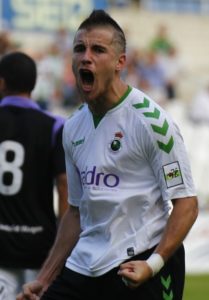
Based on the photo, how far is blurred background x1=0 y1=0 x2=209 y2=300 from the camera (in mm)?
19141

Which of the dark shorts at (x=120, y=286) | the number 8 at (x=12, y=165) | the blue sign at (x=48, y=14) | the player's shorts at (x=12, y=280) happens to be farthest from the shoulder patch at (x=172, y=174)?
the blue sign at (x=48, y=14)

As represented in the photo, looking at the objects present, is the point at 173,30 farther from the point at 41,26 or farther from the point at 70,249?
the point at 70,249

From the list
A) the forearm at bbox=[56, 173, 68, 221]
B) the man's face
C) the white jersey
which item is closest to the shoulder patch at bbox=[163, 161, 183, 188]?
the white jersey

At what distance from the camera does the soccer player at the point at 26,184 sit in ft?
24.5

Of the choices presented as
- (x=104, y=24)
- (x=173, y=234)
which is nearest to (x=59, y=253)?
(x=173, y=234)

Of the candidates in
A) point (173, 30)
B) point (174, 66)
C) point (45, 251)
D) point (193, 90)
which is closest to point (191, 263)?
point (45, 251)

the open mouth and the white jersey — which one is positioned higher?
the open mouth

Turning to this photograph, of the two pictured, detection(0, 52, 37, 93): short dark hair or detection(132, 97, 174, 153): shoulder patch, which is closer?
detection(132, 97, 174, 153): shoulder patch

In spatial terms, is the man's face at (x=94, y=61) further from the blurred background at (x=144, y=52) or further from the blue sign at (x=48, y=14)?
the blue sign at (x=48, y=14)

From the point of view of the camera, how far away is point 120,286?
17.8 feet

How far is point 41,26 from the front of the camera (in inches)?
877

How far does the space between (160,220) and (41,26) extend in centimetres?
1711

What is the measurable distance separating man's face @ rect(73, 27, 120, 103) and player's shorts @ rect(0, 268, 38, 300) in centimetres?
240

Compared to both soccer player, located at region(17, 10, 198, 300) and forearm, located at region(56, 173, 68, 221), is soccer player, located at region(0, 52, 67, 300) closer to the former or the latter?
forearm, located at region(56, 173, 68, 221)
